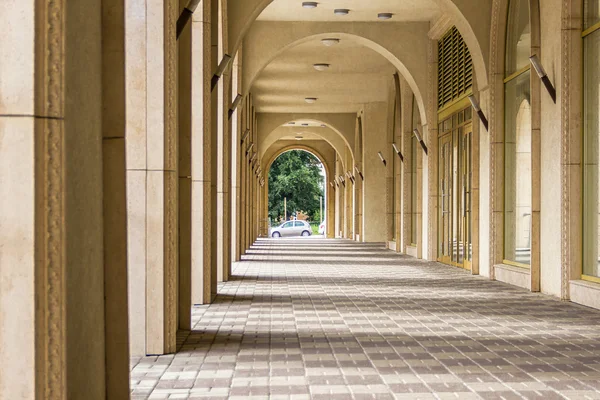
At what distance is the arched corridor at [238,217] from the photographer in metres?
2.95

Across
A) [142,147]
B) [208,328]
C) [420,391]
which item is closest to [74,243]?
[420,391]

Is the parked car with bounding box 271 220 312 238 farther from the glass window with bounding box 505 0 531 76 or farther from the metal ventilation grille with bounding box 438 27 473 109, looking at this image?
the glass window with bounding box 505 0 531 76

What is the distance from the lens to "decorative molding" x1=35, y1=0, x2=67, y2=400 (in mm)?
2898

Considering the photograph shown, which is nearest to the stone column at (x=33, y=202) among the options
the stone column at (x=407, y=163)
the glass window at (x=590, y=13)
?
the glass window at (x=590, y=13)

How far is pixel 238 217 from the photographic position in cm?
1878

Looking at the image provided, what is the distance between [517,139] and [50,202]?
10.6m

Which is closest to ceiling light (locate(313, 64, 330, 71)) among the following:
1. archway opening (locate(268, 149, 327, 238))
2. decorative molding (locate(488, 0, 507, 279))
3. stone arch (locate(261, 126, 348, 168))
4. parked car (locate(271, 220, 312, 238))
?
decorative molding (locate(488, 0, 507, 279))

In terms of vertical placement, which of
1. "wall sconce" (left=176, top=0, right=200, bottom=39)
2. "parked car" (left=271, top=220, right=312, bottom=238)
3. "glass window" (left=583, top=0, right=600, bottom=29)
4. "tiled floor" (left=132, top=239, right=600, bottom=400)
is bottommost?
"parked car" (left=271, top=220, right=312, bottom=238)

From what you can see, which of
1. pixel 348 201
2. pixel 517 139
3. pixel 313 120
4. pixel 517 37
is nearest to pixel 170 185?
pixel 517 139

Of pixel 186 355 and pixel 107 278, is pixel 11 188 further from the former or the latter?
pixel 186 355

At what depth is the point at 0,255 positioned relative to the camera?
113 inches

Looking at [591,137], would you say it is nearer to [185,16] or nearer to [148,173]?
[185,16]

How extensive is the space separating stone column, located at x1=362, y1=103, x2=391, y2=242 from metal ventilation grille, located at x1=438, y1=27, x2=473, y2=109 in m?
11.7

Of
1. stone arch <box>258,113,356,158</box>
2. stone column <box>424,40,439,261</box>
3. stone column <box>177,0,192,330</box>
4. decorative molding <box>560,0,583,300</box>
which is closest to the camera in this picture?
stone column <box>177,0,192,330</box>
